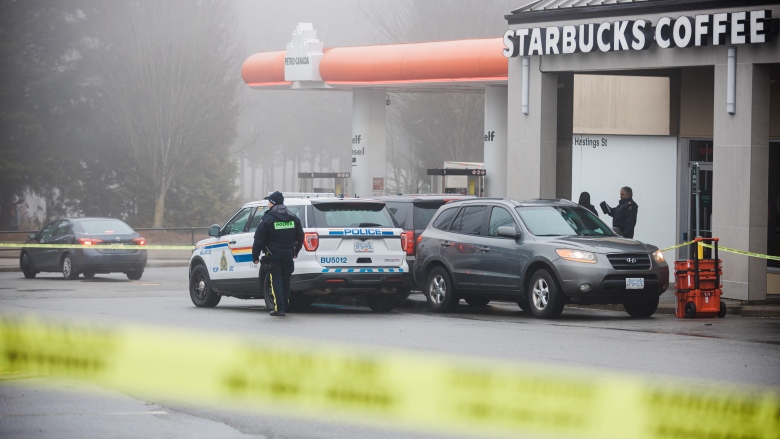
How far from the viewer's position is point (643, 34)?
21906mm

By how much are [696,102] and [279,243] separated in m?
10.8

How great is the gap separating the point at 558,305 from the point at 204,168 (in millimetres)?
43479

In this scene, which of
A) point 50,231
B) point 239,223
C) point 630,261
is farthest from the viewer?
point 50,231

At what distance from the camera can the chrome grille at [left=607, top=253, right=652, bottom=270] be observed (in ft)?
56.3

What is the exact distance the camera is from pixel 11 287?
2608 cm

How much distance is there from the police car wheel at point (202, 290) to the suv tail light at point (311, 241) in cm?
287

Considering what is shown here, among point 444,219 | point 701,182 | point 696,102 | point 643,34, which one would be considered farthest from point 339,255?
point 696,102

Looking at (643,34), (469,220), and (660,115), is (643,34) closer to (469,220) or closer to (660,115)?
(660,115)

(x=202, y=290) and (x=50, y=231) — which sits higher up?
(x=50, y=231)

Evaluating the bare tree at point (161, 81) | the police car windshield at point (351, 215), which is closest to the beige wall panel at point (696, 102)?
the police car windshield at point (351, 215)

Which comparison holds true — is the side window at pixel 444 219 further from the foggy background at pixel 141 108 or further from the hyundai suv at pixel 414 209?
the foggy background at pixel 141 108

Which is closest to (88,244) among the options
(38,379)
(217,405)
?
(38,379)

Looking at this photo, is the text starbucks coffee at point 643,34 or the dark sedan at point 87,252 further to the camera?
the dark sedan at point 87,252

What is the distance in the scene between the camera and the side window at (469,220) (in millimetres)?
18969
